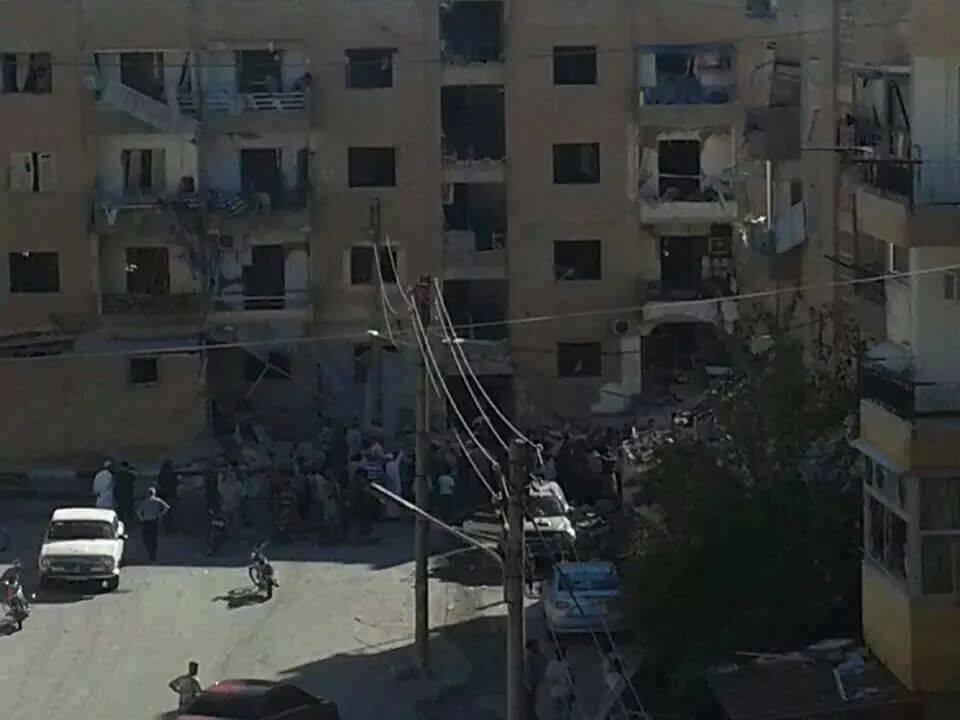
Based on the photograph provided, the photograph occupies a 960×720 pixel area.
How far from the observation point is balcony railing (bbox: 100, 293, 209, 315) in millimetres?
47031

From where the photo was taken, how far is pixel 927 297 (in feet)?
79.5

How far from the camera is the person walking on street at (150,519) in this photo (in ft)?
125

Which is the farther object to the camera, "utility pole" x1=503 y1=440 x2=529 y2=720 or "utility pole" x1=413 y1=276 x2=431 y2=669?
"utility pole" x1=413 y1=276 x2=431 y2=669

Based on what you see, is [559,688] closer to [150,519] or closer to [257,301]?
[150,519]

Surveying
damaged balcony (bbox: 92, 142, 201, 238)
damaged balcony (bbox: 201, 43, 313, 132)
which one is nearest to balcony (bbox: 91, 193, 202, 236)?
damaged balcony (bbox: 92, 142, 201, 238)

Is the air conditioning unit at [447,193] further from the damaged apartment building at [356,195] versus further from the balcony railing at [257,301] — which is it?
the balcony railing at [257,301]

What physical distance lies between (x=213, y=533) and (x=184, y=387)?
7.57 m

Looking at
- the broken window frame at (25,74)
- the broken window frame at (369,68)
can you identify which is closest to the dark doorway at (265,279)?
the broken window frame at (369,68)

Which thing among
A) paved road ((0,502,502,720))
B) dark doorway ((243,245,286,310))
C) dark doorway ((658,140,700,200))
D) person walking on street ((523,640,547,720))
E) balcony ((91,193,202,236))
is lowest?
paved road ((0,502,502,720))

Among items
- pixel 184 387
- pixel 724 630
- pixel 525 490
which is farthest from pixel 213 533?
pixel 525 490

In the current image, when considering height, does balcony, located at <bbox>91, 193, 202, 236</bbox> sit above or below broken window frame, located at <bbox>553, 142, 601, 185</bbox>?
below

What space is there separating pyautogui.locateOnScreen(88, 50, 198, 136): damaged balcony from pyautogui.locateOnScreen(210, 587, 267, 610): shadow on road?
1320 centimetres

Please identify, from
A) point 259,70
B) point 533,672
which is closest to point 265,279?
point 259,70

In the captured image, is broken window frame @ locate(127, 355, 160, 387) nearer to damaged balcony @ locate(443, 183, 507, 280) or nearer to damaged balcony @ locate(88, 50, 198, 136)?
damaged balcony @ locate(88, 50, 198, 136)
